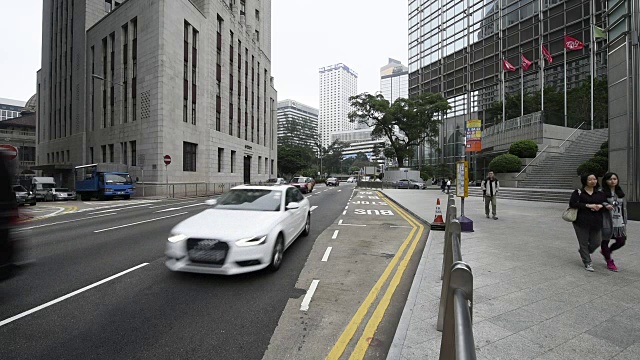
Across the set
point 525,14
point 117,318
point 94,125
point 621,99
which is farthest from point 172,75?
point 525,14

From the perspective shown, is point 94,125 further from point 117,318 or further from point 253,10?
point 117,318

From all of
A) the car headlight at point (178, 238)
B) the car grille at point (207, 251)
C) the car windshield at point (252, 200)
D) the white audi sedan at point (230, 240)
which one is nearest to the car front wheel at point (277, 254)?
the white audi sedan at point (230, 240)

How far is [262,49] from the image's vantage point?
4894 cm

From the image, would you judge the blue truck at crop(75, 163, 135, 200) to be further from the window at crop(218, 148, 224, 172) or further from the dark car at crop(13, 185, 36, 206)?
the window at crop(218, 148, 224, 172)

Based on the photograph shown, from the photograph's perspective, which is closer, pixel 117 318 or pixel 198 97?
pixel 117 318

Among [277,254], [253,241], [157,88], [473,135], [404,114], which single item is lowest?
[277,254]

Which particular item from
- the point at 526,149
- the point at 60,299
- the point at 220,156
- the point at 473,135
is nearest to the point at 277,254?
the point at 60,299

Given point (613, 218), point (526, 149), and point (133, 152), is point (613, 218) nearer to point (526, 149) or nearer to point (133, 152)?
point (526, 149)

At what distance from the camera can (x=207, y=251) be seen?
15.4 ft

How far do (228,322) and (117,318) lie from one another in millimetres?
1373

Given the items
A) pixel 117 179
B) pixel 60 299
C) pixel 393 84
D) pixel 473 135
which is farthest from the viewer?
pixel 393 84

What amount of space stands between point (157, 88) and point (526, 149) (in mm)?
32310

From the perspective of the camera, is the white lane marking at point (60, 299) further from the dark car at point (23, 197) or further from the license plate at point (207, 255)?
the dark car at point (23, 197)

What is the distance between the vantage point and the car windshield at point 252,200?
6161mm
